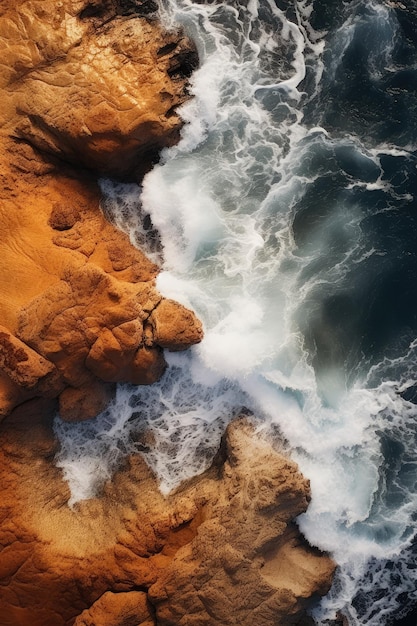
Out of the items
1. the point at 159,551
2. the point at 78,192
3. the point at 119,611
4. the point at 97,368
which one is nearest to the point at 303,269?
the point at 97,368

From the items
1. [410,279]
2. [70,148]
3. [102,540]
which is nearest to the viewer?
[102,540]

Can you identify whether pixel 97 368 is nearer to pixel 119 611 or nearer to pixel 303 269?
pixel 119 611

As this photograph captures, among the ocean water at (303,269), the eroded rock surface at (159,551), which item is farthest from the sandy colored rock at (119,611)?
the ocean water at (303,269)

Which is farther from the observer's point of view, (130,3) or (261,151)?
(261,151)

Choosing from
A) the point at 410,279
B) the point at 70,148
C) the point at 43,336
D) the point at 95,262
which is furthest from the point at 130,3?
the point at 410,279

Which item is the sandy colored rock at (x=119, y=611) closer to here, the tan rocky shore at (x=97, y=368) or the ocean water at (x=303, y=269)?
the tan rocky shore at (x=97, y=368)

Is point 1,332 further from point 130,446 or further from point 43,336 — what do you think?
point 130,446

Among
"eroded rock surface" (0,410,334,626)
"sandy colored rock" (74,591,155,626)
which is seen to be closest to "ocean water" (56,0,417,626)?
"eroded rock surface" (0,410,334,626)
